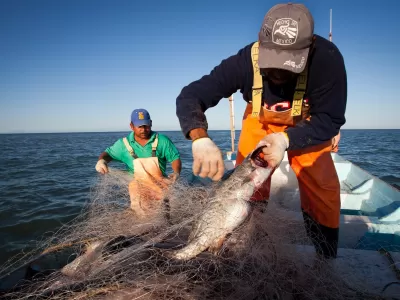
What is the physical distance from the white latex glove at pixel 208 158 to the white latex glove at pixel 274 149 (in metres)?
0.39

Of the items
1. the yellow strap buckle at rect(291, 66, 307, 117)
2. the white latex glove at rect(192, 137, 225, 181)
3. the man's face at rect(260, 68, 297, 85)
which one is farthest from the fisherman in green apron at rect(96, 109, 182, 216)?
the man's face at rect(260, 68, 297, 85)

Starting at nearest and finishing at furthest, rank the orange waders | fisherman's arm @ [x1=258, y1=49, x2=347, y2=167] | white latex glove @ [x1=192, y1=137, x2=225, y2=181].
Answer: white latex glove @ [x1=192, y1=137, x2=225, y2=181], fisherman's arm @ [x1=258, y1=49, x2=347, y2=167], the orange waders

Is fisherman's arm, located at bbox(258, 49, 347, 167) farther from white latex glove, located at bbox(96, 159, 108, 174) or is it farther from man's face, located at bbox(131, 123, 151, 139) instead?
man's face, located at bbox(131, 123, 151, 139)

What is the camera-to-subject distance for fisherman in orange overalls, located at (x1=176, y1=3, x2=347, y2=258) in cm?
210

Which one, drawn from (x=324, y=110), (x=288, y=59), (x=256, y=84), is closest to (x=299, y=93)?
(x=324, y=110)

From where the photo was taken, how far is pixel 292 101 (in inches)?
104

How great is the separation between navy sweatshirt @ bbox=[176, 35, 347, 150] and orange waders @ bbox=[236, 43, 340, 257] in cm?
10

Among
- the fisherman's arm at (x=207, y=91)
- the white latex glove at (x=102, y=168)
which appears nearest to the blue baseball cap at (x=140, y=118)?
the white latex glove at (x=102, y=168)

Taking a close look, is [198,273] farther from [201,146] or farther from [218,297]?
[201,146]

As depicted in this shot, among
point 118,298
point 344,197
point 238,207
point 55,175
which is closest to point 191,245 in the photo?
point 238,207

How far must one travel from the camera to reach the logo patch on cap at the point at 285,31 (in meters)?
2.05

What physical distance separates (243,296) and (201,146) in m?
1.12

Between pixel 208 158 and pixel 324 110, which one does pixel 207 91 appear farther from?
pixel 324 110

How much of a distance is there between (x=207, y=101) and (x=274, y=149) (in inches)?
32.1
